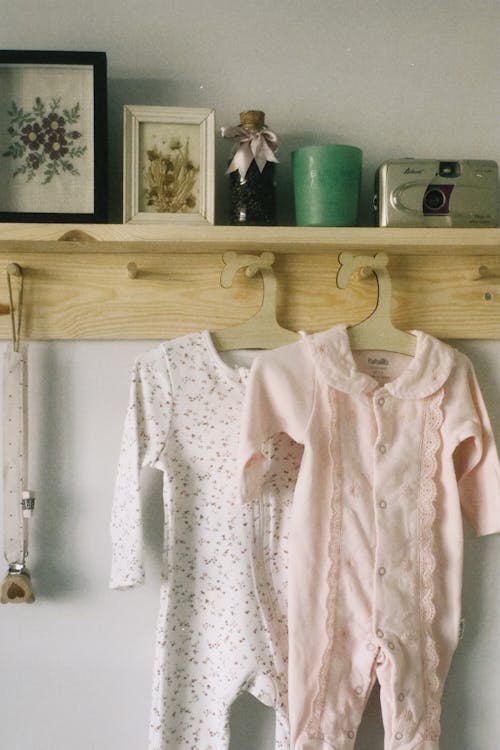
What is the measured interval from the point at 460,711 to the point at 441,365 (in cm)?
64

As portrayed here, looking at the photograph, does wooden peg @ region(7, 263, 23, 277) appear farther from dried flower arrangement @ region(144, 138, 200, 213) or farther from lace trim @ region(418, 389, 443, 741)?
lace trim @ region(418, 389, 443, 741)

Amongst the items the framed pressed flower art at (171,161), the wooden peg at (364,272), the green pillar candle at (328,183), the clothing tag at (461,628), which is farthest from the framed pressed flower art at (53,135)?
the clothing tag at (461,628)

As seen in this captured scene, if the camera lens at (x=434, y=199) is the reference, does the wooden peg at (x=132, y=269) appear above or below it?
below

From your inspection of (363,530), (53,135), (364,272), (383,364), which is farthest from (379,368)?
(53,135)

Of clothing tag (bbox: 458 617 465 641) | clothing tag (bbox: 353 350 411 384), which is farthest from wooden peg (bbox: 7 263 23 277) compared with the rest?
clothing tag (bbox: 458 617 465 641)

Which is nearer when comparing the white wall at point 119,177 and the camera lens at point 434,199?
the camera lens at point 434,199

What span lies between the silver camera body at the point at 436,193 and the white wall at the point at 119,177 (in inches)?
5.4

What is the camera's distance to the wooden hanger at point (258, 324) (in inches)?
51.3

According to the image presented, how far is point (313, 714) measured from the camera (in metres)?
1.22

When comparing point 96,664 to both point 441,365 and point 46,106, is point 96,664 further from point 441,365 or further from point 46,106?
point 46,106

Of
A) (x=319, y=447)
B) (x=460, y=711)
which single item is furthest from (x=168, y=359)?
(x=460, y=711)

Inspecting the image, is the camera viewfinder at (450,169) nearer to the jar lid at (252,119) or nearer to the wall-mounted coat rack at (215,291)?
the wall-mounted coat rack at (215,291)

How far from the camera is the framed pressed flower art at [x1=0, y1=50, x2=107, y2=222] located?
4.11ft

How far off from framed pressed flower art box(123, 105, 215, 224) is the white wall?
109 millimetres
